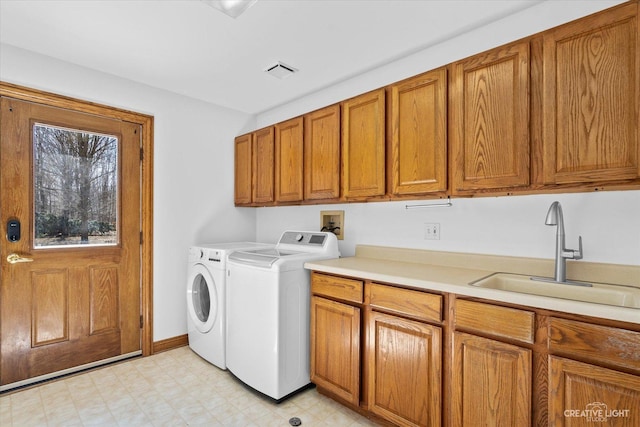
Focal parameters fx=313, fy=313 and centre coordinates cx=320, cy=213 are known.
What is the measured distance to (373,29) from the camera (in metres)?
2.00

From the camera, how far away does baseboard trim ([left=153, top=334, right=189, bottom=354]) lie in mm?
2840

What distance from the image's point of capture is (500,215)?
1892 millimetres

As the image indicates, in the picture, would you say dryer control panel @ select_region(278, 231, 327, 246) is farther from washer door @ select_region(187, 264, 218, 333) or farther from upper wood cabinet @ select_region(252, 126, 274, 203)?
washer door @ select_region(187, 264, 218, 333)

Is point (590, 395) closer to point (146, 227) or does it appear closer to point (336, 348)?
point (336, 348)

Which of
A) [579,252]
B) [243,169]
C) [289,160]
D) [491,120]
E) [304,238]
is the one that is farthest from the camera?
[243,169]

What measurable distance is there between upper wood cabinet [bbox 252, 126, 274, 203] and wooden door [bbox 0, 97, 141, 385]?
40.8 inches

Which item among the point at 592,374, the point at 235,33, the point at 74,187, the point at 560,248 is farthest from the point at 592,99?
the point at 74,187

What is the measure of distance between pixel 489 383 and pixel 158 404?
6.59ft

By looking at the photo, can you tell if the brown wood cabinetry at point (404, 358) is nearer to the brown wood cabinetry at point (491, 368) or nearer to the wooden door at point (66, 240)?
the brown wood cabinetry at point (491, 368)

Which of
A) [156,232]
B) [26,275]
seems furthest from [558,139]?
[26,275]

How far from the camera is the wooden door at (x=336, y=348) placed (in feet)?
6.26

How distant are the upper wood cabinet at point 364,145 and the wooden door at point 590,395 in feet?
4.22

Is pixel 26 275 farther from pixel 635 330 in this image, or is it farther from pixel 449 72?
pixel 635 330

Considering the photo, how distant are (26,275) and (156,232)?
91cm
